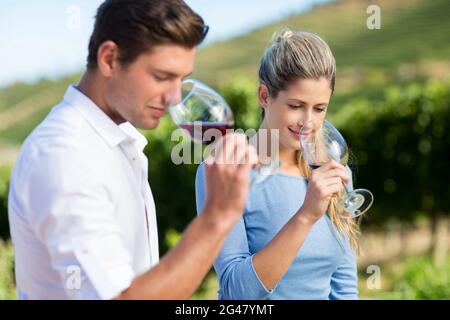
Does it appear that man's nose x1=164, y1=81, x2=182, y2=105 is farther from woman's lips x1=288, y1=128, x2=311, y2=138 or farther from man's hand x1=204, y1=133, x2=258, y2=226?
woman's lips x1=288, y1=128, x2=311, y2=138

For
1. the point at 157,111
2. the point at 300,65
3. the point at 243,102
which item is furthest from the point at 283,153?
the point at 243,102

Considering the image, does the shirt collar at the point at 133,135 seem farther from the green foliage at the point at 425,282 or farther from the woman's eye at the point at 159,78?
the green foliage at the point at 425,282

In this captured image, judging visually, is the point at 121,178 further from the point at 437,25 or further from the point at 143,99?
the point at 437,25

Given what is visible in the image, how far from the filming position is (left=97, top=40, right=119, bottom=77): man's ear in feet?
6.74

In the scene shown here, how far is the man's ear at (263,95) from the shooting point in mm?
3057

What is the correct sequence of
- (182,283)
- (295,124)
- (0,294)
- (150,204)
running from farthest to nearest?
(0,294), (295,124), (150,204), (182,283)

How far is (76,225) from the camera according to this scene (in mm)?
1851

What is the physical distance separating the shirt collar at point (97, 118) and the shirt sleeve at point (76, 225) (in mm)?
185

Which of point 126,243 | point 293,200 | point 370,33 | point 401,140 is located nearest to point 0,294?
point 293,200

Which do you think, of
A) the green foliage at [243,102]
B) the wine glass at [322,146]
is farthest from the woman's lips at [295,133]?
the green foliage at [243,102]

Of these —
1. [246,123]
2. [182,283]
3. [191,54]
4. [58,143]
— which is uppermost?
[246,123]

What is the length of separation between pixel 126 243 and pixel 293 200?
1.02 meters

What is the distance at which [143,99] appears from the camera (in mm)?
2068

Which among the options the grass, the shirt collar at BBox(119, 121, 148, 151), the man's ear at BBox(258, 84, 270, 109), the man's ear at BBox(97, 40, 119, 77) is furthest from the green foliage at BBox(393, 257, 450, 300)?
the man's ear at BBox(97, 40, 119, 77)
